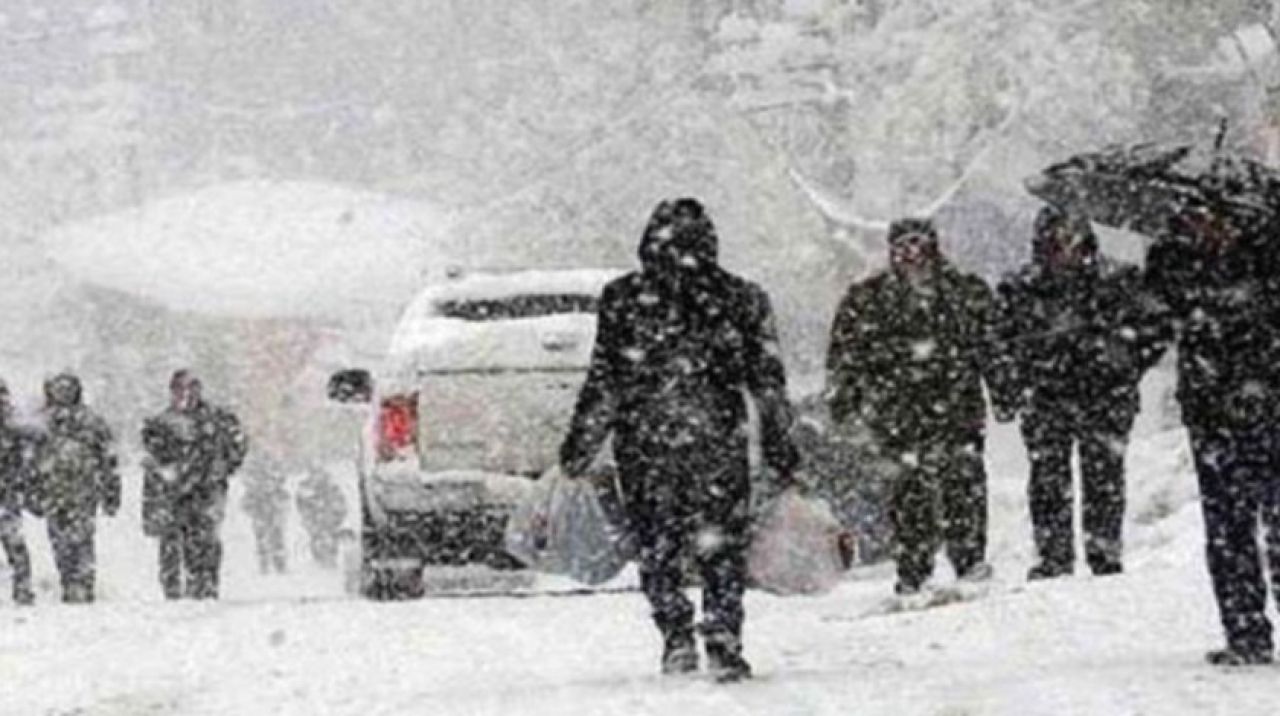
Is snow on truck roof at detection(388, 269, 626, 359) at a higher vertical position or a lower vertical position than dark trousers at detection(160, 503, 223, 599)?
higher

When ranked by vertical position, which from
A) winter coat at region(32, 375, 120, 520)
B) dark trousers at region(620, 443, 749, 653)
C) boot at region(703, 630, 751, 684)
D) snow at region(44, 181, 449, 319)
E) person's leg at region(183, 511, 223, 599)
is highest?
snow at region(44, 181, 449, 319)

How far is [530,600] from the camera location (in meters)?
12.5

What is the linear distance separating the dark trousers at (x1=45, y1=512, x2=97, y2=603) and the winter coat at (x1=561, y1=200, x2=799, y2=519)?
322 inches

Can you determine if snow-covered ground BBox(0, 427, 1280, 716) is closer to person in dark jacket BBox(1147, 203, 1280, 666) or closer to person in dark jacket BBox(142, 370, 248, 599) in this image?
person in dark jacket BBox(1147, 203, 1280, 666)

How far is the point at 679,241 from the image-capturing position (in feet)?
28.5

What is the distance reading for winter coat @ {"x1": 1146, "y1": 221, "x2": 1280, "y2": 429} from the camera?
8391 mm

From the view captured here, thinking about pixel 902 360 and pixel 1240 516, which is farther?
pixel 902 360

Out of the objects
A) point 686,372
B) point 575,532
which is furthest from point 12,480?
point 686,372

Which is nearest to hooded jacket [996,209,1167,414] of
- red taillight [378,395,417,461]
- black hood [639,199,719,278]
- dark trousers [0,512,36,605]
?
red taillight [378,395,417,461]

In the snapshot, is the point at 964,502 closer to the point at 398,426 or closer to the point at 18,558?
the point at 398,426

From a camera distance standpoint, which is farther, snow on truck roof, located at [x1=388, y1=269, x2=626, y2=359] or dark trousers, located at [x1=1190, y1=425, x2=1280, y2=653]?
snow on truck roof, located at [x1=388, y1=269, x2=626, y2=359]

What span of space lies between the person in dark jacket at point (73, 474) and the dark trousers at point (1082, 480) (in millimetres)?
6234

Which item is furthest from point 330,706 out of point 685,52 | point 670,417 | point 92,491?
point 685,52

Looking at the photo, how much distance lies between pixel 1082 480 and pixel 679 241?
4.13 meters
